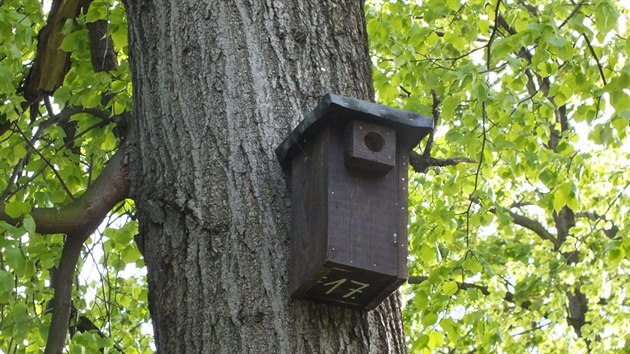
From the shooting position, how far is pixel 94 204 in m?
2.80

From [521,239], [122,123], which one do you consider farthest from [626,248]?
[521,239]

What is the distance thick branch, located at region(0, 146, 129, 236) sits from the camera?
9.13ft

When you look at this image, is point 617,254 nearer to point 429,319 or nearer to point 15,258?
point 429,319

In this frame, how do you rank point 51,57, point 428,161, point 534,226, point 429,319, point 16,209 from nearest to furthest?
point 16,209 < point 51,57 < point 429,319 < point 428,161 < point 534,226

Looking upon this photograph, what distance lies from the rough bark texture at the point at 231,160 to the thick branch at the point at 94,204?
0.17 ft

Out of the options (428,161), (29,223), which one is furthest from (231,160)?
(428,161)

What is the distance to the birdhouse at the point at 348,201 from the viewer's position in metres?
2.29

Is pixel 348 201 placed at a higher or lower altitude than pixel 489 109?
lower

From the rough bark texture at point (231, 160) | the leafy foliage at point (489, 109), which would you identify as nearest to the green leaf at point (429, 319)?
the leafy foliage at point (489, 109)

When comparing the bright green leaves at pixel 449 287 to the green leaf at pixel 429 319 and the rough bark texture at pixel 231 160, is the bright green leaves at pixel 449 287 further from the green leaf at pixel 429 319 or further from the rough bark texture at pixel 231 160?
the rough bark texture at pixel 231 160

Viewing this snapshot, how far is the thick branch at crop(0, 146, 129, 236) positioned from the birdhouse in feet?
1.82

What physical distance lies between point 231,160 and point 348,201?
0.32 m

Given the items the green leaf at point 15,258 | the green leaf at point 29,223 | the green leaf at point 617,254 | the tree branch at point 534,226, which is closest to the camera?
the green leaf at point 29,223

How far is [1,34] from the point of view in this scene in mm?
4309
